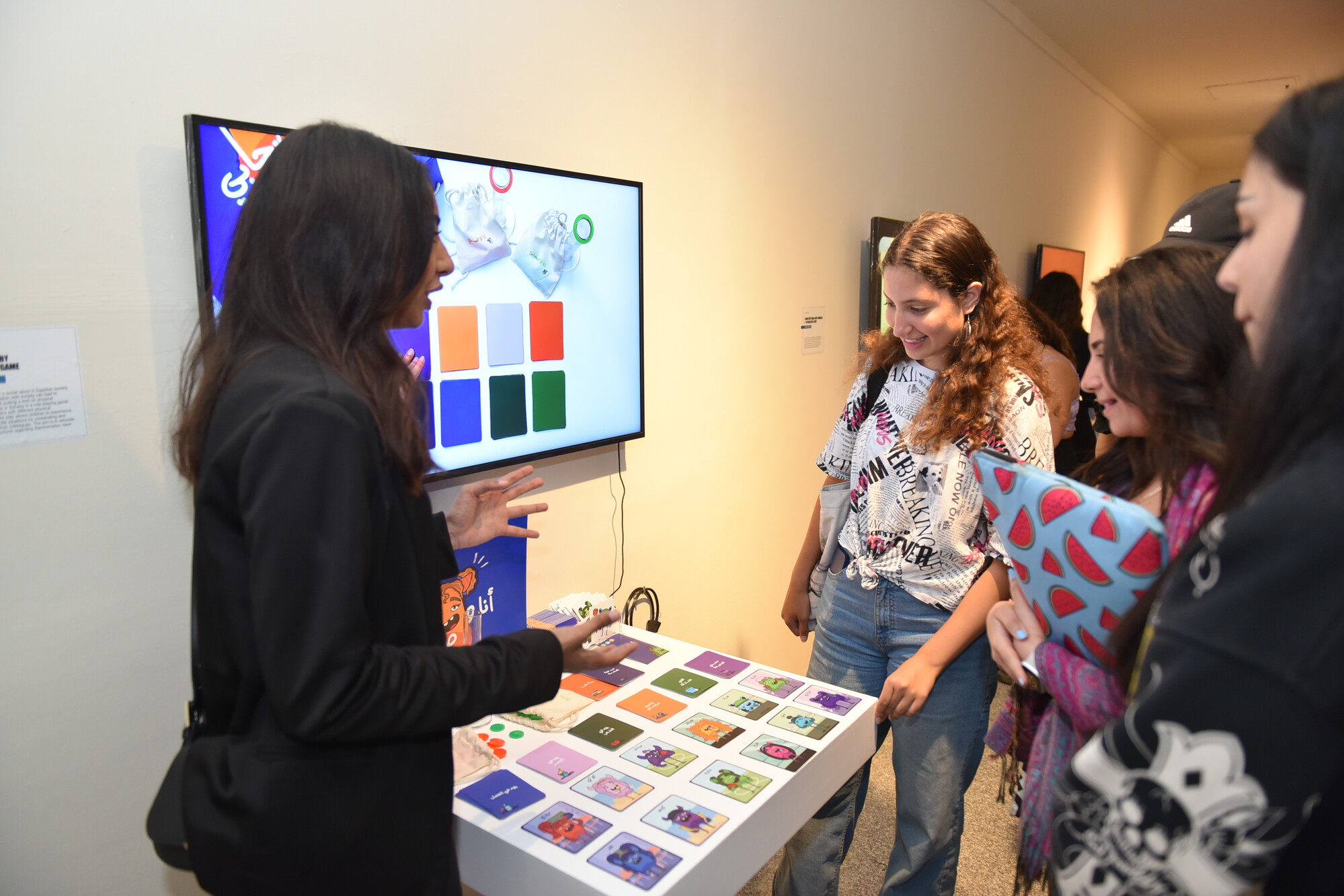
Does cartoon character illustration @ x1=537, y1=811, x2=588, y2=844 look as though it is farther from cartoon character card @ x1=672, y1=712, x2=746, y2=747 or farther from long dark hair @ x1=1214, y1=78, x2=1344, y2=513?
long dark hair @ x1=1214, y1=78, x2=1344, y2=513

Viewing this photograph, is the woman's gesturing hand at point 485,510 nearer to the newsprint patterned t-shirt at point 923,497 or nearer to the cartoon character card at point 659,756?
the cartoon character card at point 659,756

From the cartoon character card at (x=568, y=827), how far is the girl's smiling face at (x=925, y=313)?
41.9 inches

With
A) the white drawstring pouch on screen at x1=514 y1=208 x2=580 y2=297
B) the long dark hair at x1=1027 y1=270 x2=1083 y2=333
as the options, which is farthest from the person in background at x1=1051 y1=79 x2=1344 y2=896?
the long dark hair at x1=1027 y1=270 x2=1083 y2=333

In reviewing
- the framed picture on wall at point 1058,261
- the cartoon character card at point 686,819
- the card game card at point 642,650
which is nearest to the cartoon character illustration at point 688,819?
the cartoon character card at point 686,819

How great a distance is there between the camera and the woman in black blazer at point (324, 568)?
2.45 feet

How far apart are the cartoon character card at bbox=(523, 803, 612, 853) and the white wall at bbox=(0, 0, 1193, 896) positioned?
24.7 inches

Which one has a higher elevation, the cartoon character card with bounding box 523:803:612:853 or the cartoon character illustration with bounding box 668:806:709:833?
the cartoon character illustration with bounding box 668:806:709:833

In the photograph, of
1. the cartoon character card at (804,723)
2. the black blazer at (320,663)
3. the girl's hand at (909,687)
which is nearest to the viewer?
the black blazer at (320,663)

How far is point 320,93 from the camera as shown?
135 centimetres

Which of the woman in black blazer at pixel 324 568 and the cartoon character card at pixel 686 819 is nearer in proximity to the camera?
the woman in black blazer at pixel 324 568

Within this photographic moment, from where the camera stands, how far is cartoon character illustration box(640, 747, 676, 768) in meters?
1.32

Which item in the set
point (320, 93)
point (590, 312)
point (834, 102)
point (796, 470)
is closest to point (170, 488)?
point (320, 93)

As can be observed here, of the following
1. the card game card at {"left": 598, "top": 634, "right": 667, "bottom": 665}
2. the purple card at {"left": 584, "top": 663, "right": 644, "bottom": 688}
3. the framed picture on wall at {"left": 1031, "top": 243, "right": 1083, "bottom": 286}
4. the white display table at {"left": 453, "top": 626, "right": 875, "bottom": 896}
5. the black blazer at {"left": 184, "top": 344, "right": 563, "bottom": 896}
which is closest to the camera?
the black blazer at {"left": 184, "top": 344, "right": 563, "bottom": 896}

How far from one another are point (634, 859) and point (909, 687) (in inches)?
26.3
